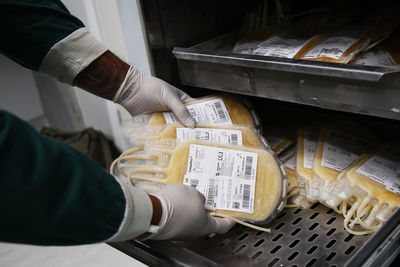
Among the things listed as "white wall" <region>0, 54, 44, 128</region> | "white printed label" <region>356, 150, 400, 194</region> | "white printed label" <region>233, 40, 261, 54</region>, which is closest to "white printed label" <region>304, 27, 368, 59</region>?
"white printed label" <region>233, 40, 261, 54</region>

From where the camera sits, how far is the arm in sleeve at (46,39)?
73cm

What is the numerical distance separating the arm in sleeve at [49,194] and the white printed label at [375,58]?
20.9 inches

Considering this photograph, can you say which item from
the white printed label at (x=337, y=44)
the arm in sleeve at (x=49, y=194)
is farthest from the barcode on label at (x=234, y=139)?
the arm in sleeve at (x=49, y=194)

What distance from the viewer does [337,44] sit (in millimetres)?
747

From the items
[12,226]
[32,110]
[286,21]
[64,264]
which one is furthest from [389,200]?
[32,110]

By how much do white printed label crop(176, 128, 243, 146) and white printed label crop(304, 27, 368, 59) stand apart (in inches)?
8.7

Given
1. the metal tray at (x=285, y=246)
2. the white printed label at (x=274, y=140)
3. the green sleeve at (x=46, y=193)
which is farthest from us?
the white printed label at (x=274, y=140)

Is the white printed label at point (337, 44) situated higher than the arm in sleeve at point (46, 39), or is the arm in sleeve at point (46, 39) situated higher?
the arm in sleeve at point (46, 39)

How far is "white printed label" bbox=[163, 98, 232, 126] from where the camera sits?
853 millimetres

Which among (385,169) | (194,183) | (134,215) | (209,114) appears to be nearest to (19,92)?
(209,114)

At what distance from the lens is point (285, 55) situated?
0.78 metres

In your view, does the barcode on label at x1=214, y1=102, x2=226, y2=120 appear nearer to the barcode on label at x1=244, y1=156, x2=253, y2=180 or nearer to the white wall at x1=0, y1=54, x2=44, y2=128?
the barcode on label at x1=244, y1=156, x2=253, y2=180

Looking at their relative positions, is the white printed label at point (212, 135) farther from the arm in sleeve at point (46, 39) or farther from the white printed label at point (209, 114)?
the arm in sleeve at point (46, 39)

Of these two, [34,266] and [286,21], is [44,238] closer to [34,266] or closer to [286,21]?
[286,21]
